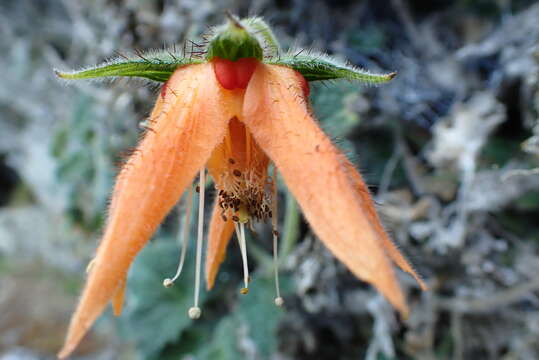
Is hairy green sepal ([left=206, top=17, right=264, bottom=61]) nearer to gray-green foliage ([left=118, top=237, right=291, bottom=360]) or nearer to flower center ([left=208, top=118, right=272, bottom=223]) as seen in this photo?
flower center ([left=208, top=118, right=272, bottom=223])

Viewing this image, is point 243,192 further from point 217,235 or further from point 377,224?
point 377,224

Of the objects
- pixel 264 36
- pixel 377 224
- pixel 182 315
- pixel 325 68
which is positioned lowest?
pixel 182 315

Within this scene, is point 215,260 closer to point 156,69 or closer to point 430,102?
point 156,69

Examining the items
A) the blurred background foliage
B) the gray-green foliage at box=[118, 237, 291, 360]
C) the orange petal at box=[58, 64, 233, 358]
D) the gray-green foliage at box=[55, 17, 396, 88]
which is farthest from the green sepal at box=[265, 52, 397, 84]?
the gray-green foliage at box=[118, 237, 291, 360]

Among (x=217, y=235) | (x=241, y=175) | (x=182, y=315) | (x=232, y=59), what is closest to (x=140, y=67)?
(x=232, y=59)

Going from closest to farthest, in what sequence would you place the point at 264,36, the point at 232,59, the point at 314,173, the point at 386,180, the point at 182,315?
the point at 314,173, the point at 232,59, the point at 264,36, the point at 386,180, the point at 182,315
